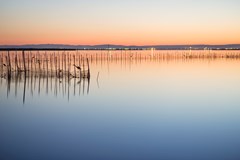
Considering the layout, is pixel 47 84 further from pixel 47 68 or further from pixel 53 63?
pixel 53 63

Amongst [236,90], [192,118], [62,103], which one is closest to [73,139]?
[192,118]

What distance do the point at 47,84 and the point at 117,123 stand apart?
10056mm

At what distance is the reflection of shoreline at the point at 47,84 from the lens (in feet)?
57.5

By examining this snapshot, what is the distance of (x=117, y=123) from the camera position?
1073 cm

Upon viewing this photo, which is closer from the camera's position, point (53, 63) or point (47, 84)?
point (47, 84)

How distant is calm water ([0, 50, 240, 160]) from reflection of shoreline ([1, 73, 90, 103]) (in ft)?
0.16

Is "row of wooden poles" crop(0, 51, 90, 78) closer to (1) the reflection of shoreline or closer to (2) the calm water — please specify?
(1) the reflection of shoreline

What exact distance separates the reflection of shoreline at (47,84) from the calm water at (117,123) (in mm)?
50

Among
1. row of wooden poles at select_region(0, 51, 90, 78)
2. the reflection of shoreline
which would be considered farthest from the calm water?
row of wooden poles at select_region(0, 51, 90, 78)

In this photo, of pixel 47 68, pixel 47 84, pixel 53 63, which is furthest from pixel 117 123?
pixel 53 63

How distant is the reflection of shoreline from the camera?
1753 centimetres

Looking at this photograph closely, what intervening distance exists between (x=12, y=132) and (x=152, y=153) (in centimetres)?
397

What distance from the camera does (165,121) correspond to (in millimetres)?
11070

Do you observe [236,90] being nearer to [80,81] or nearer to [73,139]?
[80,81]
